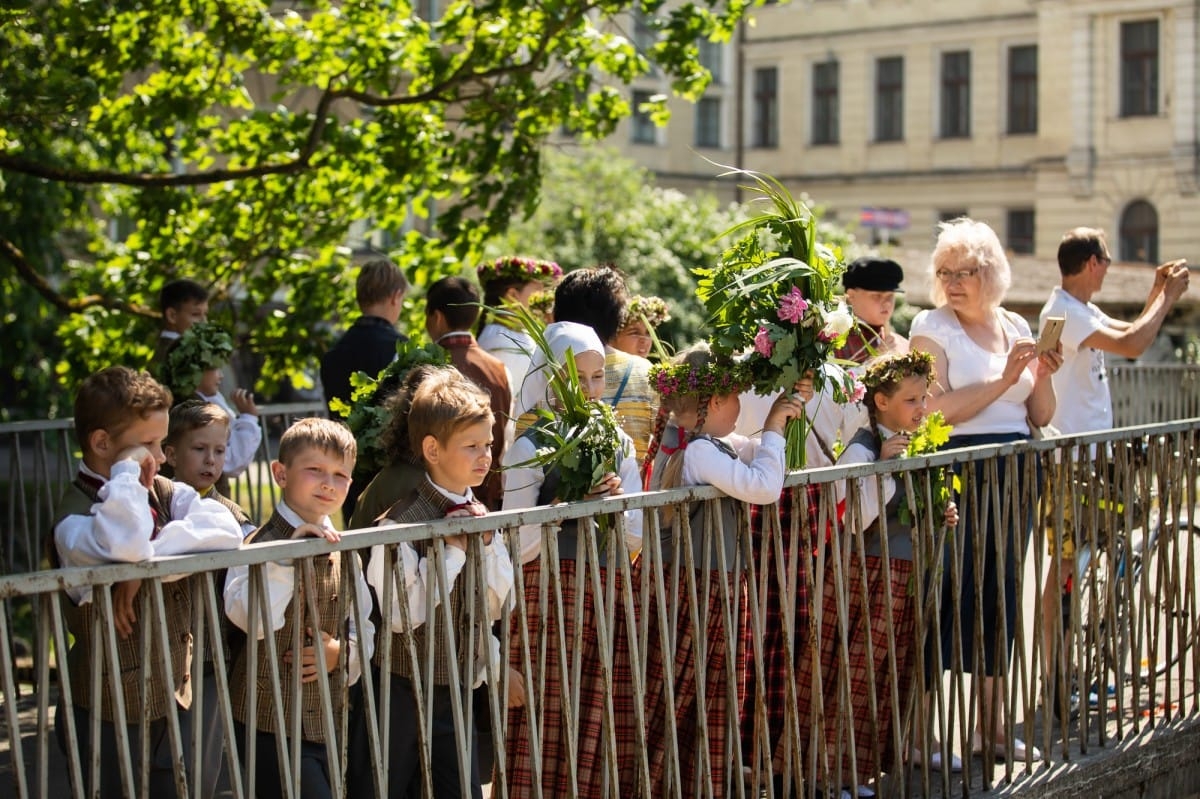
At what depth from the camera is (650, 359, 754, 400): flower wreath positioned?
530 centimetres

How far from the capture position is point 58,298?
11.0 m

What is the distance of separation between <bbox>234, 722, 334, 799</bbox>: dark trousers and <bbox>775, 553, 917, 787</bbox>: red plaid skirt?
1.65 metres

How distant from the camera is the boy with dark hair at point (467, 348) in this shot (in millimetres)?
7008

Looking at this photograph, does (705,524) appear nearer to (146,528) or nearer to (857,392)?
(857,392)

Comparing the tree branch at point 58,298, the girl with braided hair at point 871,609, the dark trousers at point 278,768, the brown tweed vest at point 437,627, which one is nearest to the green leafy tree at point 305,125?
the tree branch at point 58,298

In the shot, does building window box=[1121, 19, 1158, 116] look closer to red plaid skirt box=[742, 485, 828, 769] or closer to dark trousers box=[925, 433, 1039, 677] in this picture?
dark trousers box=[925, 433, 1039, 677]

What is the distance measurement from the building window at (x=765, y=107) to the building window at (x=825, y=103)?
1.49m

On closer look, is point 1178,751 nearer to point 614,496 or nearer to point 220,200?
point 614,496

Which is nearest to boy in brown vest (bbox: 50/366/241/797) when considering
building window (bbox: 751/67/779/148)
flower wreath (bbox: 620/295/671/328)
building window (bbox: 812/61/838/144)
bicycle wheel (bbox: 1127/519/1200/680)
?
flower wreath (bbox: 620/295/671/328)

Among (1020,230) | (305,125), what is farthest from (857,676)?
(1020,230)

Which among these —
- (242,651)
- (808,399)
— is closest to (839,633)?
(808,399)

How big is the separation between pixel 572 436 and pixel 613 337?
1474 mm

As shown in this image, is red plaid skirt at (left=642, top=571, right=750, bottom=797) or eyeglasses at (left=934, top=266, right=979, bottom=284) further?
eyeglasses at (left=934, top=266, right=979, bottom=284)

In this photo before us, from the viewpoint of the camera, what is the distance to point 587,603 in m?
5.42
